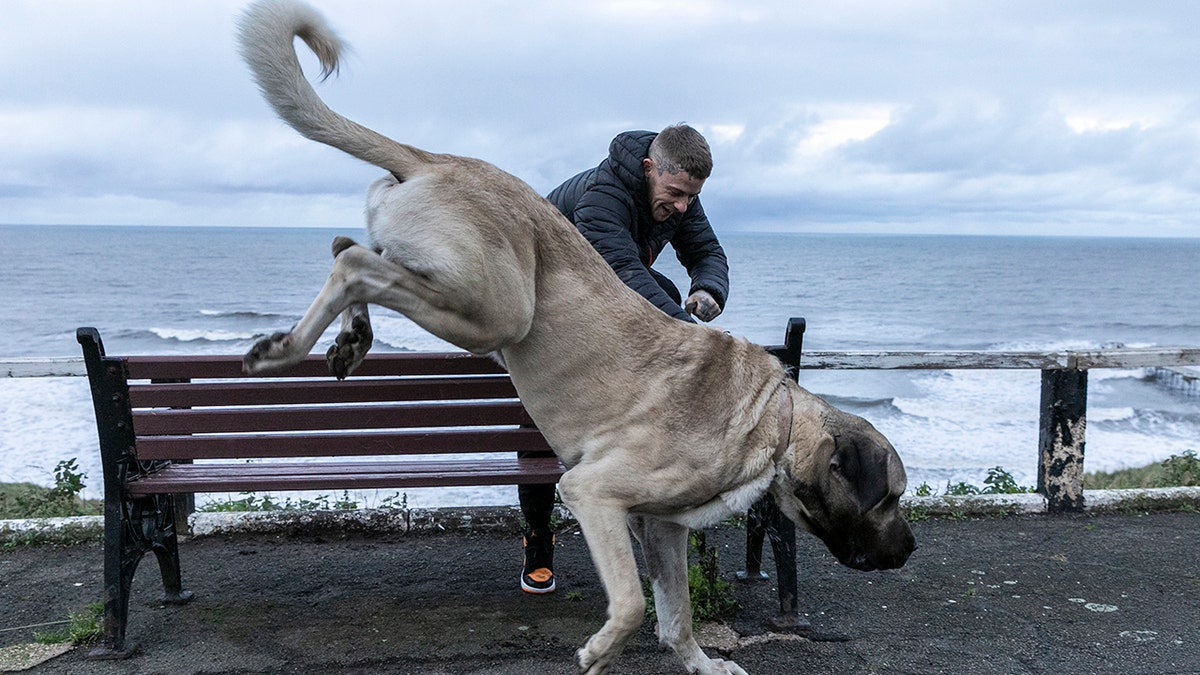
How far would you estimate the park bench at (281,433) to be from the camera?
4.21 m

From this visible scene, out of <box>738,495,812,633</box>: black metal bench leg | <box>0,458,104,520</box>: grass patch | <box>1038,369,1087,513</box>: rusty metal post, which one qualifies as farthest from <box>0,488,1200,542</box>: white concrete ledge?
<box>738,495,812,633</box>: black metal bench leg

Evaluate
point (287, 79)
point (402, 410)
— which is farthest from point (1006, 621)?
point (287, 79)

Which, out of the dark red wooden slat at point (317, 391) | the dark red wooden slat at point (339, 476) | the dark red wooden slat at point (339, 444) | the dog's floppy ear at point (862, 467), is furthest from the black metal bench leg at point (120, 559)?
the dog's floppy ear at point (862, 467)

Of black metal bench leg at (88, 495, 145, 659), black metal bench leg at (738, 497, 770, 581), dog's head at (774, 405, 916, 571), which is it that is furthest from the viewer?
black metal bench leg at (738, 497, 770, 581)

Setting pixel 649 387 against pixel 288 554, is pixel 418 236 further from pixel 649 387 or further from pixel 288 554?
pixel 288 554

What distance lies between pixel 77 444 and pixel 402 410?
1086cm

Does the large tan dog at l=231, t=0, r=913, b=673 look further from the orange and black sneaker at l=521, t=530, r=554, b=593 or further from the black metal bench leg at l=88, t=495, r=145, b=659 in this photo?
the black metal bench leg at l=88, t=495, r=145, b=659

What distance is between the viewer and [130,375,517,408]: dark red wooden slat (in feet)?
13.9

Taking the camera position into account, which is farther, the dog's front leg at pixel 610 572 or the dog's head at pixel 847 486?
the dog's head at pixel 847 486

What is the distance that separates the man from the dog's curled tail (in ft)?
3.61

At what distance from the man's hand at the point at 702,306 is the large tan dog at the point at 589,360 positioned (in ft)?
2.65

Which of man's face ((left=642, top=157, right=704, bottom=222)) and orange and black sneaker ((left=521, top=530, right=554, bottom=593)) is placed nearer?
man's face ((left=642, top=157, right=704, bottom=222))

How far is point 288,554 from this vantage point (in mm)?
5617

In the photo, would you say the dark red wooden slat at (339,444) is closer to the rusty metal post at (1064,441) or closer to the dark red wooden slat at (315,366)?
the dark red wooden slat at (315,366)
